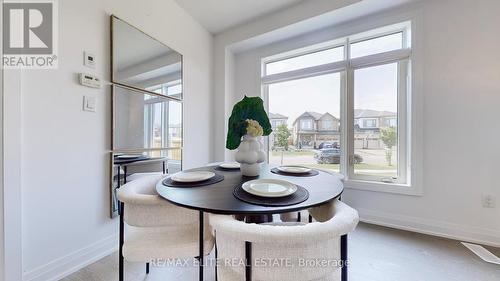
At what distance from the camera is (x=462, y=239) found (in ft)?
6.19

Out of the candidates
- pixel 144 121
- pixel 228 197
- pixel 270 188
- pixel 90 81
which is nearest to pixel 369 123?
pixel 270 188

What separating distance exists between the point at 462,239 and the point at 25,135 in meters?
3.56

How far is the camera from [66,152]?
1.46 m

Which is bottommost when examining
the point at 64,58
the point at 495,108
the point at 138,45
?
the point at 495,108

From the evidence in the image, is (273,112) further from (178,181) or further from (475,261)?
(475,261)

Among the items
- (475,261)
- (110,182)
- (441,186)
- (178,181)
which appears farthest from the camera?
(441,186)

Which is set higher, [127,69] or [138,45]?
[138,45]

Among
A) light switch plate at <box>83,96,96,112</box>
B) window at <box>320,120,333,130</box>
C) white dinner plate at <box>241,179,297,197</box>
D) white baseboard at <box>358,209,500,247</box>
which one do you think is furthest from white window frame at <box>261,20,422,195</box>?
light switch plate at <box>83,96,96,112</box>

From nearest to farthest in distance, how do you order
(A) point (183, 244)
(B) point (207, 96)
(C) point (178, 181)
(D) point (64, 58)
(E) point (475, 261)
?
(A) point (183, 244) < (C) point (178, 181) < (D) point (64, 58) < (E) point (475, 261) < (B) point (207, 96)

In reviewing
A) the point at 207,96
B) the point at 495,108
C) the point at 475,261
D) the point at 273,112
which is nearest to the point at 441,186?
the point at 475,261

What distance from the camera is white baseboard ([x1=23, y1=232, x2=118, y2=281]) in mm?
1315

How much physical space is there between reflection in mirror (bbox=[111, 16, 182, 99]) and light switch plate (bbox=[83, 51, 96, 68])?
0.15 meters

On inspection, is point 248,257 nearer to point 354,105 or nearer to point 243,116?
point 243,116

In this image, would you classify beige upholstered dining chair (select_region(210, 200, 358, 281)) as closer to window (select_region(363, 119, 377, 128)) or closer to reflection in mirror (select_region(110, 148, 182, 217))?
reflection in mirror (select_region(110, 148, 182, 217))
